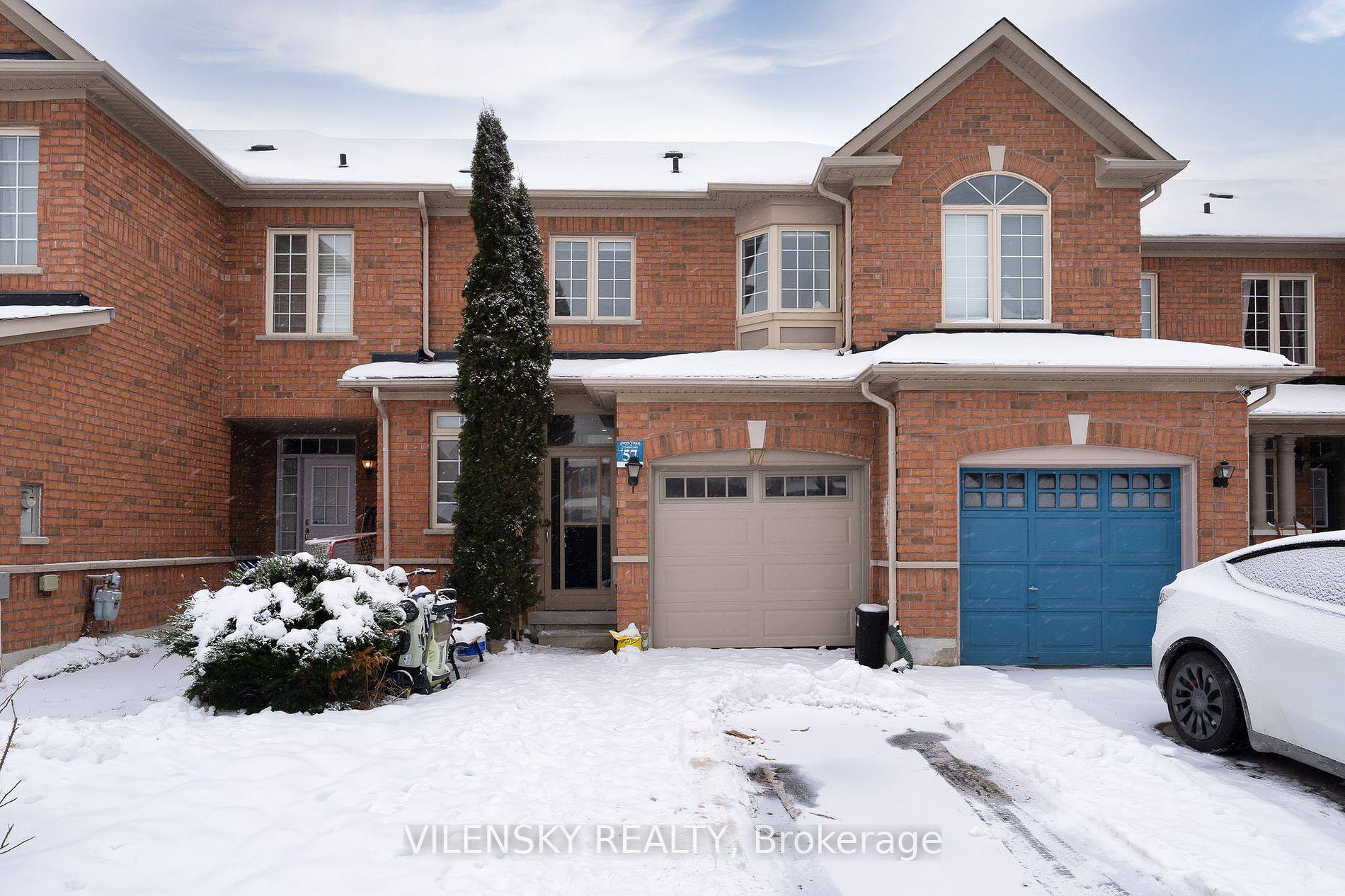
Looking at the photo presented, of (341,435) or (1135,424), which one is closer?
(1135,424)

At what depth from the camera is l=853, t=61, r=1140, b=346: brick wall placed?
10828mm

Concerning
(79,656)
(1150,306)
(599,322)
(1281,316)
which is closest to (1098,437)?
(1150,306)

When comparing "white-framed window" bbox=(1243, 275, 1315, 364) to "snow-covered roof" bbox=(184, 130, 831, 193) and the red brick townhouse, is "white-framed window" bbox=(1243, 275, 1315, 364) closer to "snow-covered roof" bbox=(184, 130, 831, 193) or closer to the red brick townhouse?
the red brick townhouse

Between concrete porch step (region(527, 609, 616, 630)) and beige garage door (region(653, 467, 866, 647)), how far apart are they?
1.24 meters

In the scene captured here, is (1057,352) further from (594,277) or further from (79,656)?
(79,656)

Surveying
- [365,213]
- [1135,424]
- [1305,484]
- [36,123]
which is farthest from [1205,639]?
[36,123]

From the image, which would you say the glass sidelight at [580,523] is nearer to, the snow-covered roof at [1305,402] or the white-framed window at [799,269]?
the white-framed window at [799,269]

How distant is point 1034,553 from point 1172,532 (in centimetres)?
167

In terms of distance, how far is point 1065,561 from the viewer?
931cm

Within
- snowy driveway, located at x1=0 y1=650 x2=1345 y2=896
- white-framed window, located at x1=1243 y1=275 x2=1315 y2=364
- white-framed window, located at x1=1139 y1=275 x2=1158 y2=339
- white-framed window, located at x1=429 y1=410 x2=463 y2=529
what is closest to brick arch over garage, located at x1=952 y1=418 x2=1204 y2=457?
snowy driveway, located at x1=0 y1=650 x2=1345 y2=896

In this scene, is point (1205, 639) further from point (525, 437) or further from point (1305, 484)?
point (1305, 484)

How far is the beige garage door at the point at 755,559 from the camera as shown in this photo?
10156 mm

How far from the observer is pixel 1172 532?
9359 mm

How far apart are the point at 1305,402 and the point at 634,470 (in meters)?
10.7
